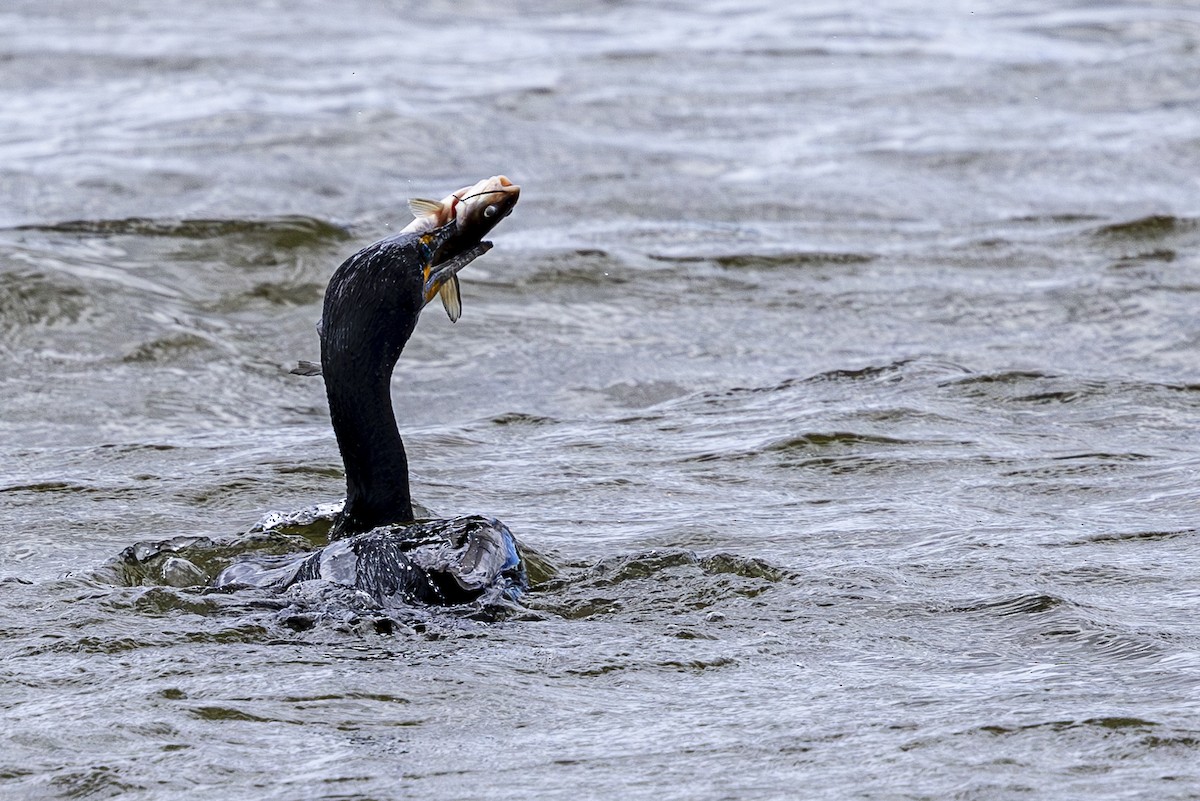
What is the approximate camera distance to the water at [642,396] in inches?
158

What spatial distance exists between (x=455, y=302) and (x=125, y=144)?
6869 mm

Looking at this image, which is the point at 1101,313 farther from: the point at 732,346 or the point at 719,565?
the point at 719,565

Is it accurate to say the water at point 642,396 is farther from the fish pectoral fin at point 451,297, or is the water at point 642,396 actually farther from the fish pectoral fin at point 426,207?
the fish pectoral fin at point 426,207

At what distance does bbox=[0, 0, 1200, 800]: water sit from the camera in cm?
402

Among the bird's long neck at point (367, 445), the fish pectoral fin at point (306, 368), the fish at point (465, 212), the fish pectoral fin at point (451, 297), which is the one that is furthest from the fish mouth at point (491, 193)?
the fish pectoral fin at point (306, 368)

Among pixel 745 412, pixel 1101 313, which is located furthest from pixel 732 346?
pixel 1101 313

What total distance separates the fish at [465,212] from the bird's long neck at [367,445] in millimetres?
314

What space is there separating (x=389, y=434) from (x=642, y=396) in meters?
2.70

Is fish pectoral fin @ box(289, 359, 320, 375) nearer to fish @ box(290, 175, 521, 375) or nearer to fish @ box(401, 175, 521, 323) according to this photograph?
fish @ box(290, 175, 521, 375)

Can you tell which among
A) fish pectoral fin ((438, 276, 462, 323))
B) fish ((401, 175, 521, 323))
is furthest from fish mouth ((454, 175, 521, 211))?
fish pectoral fin ((438, 276, 462, 323))

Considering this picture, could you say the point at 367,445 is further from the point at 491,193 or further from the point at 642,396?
the point at 642,396

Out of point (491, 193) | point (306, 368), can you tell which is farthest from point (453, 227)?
point (306, 368)

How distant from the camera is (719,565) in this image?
5.28m

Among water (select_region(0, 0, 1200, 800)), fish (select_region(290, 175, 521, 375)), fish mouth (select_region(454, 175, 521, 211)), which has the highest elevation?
fish mouth (select_region(454, 175, 521, 211))
